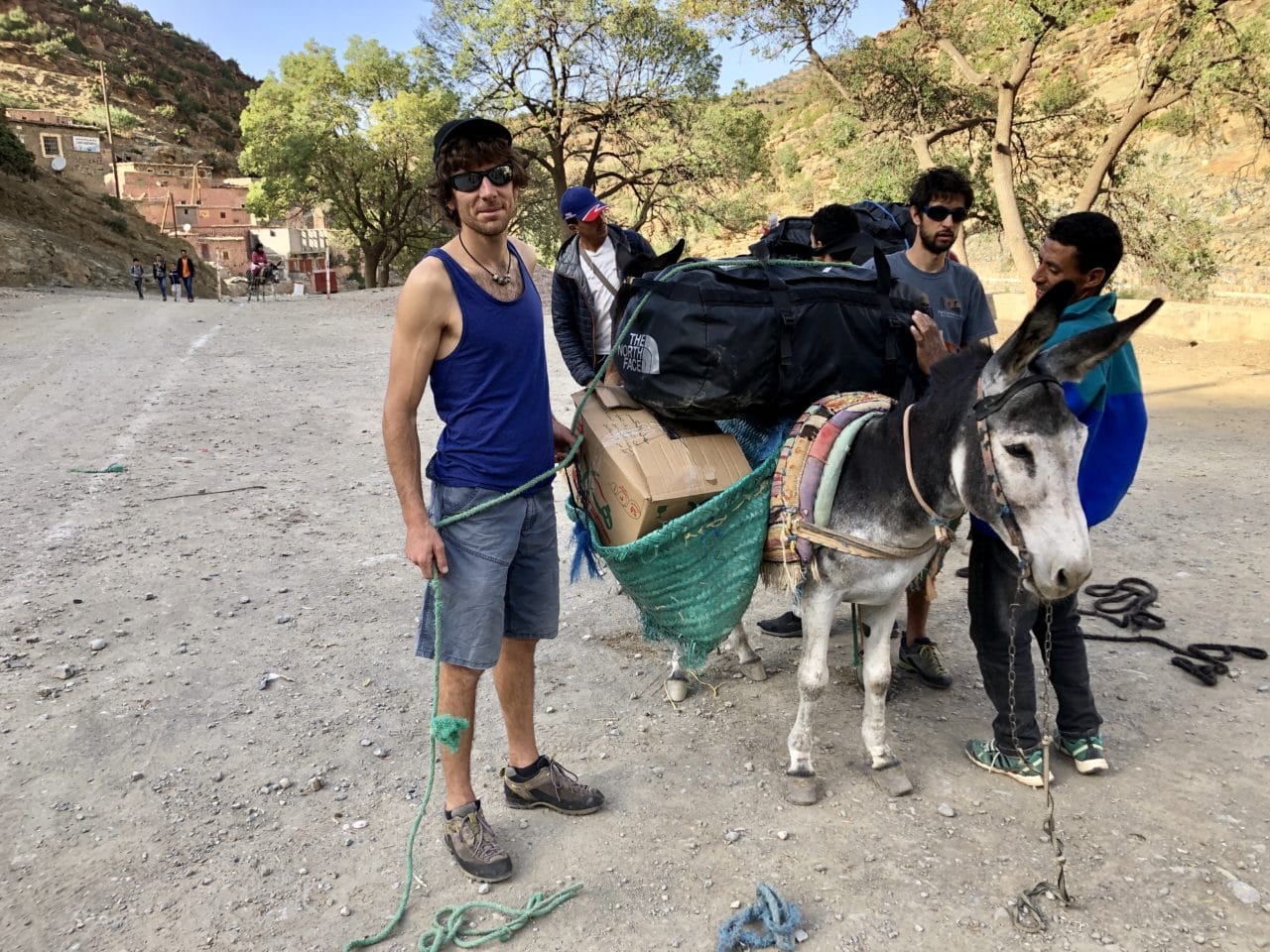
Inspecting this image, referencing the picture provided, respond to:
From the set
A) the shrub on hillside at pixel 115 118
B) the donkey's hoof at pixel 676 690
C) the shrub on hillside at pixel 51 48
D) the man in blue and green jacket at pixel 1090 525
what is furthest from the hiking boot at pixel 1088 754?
the shrub on hillside at pixel 51 48

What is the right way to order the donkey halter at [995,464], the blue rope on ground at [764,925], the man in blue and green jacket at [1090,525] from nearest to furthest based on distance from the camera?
the donkey halter at [995,464]
the blue rope on ground at [764,925]
the man in blue and green jacket at [1090,525]

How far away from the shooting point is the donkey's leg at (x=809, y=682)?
9.51 feet

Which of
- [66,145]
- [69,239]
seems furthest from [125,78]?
[69,239]

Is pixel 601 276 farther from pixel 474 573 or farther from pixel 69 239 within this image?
pixel 69 239

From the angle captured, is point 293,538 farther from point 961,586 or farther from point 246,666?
point 961,586

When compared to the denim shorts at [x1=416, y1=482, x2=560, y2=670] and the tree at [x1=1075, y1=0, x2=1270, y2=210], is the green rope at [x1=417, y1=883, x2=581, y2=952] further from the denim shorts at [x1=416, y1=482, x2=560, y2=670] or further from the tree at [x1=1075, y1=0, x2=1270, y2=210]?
the tree at [x1=1075, y1=0, x2=1270, y2=210]

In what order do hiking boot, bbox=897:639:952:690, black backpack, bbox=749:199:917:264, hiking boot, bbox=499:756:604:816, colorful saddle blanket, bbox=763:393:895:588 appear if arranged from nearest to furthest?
colorful saddle blanket, bbox=763:393:895:588
hiking boot, bbox=499:756:604:816
hiking boot, bbox=897:639:952:690
black backpack, bbox=749:199:917:264

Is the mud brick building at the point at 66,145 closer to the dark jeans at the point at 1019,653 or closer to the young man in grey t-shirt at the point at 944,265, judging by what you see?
the young man in grey t-shirt at the point at 944,265

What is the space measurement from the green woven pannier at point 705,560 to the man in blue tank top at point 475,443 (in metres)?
0.34

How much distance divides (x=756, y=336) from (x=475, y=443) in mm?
1011

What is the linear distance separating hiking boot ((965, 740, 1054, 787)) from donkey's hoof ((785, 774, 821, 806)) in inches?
26.6

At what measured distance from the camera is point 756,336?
2732 millimetres

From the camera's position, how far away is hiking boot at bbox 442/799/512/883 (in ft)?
8.39

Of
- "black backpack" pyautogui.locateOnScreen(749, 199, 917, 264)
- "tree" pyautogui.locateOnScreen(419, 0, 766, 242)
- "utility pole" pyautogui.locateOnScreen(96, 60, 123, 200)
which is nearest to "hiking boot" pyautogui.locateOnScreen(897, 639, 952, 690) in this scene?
"black backpack" pyautogui.locateOnScreen(749, 199, 917, 264)
